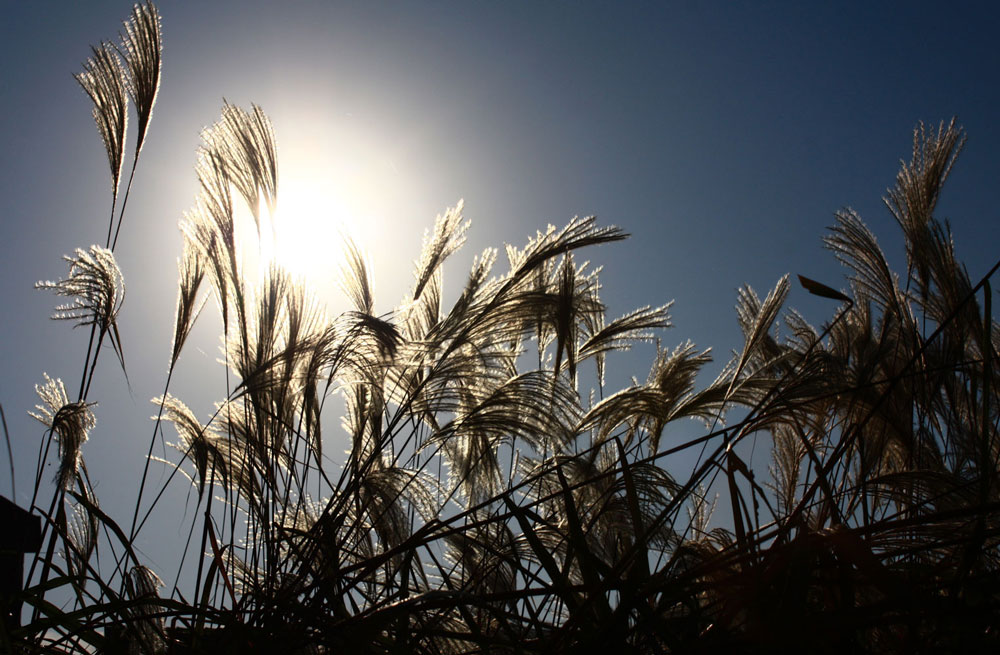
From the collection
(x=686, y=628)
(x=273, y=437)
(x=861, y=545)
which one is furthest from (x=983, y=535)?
(x=273, y=437)

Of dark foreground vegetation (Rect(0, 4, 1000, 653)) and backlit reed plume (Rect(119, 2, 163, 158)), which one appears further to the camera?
backlit reed plume (Rect(119, 2, 163, 158))

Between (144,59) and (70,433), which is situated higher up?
(144,59)

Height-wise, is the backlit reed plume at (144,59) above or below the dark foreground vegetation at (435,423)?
above

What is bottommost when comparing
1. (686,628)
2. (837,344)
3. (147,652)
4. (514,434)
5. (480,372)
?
(686,628)

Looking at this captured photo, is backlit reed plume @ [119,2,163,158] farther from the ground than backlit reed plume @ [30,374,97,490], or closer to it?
farther from the ground

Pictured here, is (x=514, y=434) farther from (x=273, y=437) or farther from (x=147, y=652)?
(x=147, y=652)

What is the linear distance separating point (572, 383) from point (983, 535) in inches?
74.6

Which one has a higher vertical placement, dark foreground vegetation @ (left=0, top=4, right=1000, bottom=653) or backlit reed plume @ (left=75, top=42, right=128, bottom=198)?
backlit reed plume @ (left=75, top=42, right=128, bottom=198)

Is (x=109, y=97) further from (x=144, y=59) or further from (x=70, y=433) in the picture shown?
(x=70, y=433)

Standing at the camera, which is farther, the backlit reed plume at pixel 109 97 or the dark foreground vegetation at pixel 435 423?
the backlit reed plume at pixel 109 97

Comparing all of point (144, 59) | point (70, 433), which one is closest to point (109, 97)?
point (144, 59)

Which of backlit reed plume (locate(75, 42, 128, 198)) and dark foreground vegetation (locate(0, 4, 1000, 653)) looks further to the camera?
backlit reed plume (locate(75, 42, 128, 198))

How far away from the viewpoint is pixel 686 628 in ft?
3.30

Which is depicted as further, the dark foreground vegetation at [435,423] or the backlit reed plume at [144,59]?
the backlit reed plume at [144,59]
